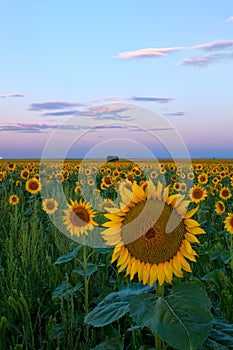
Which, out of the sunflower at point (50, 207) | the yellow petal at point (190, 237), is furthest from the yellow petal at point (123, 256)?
the sunflower at point (50, 207)

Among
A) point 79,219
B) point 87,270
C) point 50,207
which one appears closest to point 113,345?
point 87,270

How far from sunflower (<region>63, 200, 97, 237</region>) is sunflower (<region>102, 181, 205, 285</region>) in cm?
184

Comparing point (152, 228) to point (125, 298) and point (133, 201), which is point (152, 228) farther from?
point (125, 298)

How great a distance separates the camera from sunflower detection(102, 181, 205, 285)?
1.62m

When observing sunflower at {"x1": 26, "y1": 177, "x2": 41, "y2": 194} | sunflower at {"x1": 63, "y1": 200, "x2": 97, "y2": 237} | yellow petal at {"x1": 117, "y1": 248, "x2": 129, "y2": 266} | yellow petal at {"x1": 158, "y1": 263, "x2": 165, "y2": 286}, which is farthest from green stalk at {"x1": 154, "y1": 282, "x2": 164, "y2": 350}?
sunflower at {"x1": 26, "y1": 177, "x2": 41, "y2": 194}

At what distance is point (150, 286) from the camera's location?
1.71 m

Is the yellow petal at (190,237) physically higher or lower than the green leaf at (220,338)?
higher

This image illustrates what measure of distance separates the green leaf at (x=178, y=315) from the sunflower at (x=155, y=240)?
10 centimetres

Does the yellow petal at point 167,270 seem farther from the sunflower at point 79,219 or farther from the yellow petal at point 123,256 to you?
the sunflower at point 79,219

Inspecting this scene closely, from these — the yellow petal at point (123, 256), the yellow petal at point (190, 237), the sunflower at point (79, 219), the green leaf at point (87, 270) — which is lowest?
the green leaf at point (87, 270)

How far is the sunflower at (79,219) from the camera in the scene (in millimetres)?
3559

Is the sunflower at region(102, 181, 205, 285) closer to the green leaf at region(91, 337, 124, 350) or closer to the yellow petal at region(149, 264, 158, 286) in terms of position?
the yellow petal at region(149, 264, 158, 286)

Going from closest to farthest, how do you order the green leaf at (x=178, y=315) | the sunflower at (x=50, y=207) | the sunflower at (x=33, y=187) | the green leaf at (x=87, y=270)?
the green leaf at (x=178, y=315) → the green leaf at (x=87, y=270) → the sunflower at (x=50, y=207) → the sunflower at (x=33, y=187)

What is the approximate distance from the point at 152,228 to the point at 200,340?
1.26 feet
